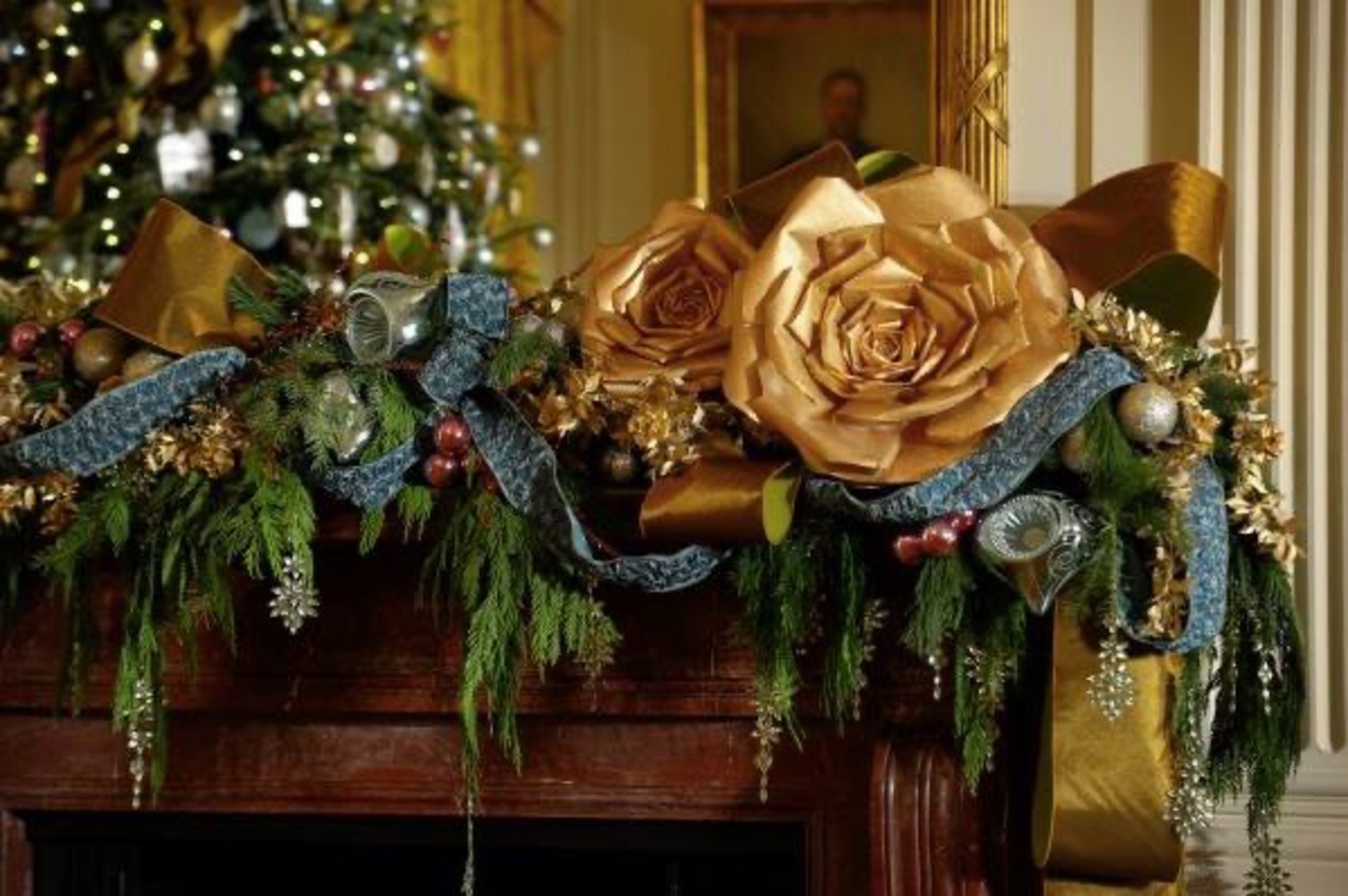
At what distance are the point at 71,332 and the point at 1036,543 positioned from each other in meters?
0.88

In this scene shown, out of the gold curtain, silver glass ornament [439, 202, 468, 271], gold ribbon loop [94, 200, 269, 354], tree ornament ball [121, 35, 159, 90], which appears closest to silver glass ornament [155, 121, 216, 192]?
tree ornament ball [121, 35, 159, 90]

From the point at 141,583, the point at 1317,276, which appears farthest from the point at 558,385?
the point at 1317,276

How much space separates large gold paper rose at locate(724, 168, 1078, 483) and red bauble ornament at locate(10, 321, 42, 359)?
0.68 metres

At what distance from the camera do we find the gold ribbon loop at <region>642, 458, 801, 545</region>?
145 cm

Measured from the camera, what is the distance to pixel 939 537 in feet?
4.78

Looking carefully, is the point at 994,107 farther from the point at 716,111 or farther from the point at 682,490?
the point at 716,111

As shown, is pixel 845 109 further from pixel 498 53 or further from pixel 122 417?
pixel 122 417

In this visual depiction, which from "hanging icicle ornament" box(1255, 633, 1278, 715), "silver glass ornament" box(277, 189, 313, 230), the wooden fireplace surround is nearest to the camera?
"hanging icicle ornament" box(1255, 633, 1278, 715)

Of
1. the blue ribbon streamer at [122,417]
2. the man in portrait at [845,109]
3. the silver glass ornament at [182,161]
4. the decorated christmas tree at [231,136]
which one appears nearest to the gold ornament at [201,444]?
the blue ribbon streamer at [122,417]

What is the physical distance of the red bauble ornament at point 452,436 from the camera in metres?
1.57

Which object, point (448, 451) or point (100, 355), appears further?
point (100, 355)

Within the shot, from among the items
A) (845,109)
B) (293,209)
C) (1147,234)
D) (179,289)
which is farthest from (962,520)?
(293,209)

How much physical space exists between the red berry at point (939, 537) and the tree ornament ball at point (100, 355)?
73 centimetres

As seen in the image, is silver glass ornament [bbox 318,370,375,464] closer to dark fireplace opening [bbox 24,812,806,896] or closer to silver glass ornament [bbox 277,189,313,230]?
dark fireplace opening [bbox 24,812,806,896]
